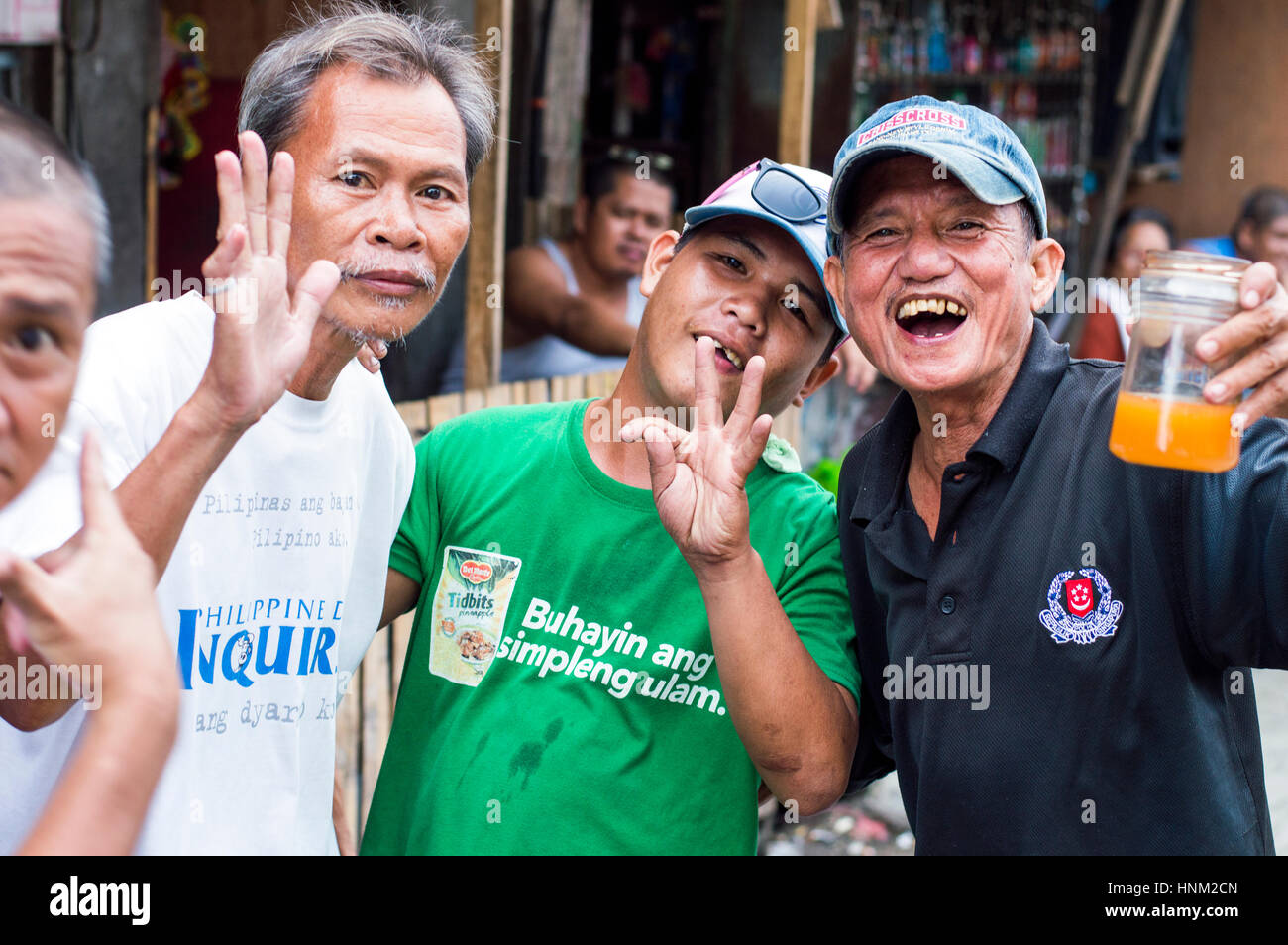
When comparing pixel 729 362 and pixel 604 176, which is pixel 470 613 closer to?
pixel 729 362

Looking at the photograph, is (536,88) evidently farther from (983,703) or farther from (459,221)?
(983,703)

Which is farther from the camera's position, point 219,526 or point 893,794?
point 893,794

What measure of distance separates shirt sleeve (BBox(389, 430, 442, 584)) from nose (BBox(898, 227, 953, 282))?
1.06m

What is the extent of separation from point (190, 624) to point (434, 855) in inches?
25.0

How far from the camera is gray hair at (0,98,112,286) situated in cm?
138

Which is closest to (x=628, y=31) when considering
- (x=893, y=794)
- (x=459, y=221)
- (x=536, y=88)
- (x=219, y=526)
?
(x=536, y=88)

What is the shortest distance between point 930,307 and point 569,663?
0.95 m

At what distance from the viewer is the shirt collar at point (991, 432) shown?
2150 millimetres

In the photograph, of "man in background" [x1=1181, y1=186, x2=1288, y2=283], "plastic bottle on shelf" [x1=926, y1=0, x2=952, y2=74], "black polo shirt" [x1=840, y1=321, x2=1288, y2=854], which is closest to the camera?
"black polo shirt" [x1=840, y1=321, x2=1288, y2=854]

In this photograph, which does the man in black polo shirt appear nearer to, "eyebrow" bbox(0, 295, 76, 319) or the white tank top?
"eyebrow" bbox(0, 295, 76, 319)

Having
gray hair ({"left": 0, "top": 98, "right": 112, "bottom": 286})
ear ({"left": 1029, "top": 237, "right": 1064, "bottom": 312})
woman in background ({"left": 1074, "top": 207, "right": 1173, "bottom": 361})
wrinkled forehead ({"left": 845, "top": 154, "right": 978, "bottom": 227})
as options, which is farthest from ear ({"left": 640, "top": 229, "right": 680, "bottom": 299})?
woman in background ({"left": 1074, "top": 207, "right": 1173, "bottom": 361})

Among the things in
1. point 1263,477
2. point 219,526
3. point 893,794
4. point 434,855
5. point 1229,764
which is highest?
point 1263,477

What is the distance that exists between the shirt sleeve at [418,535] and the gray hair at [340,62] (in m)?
0.73

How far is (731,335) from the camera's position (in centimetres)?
243
